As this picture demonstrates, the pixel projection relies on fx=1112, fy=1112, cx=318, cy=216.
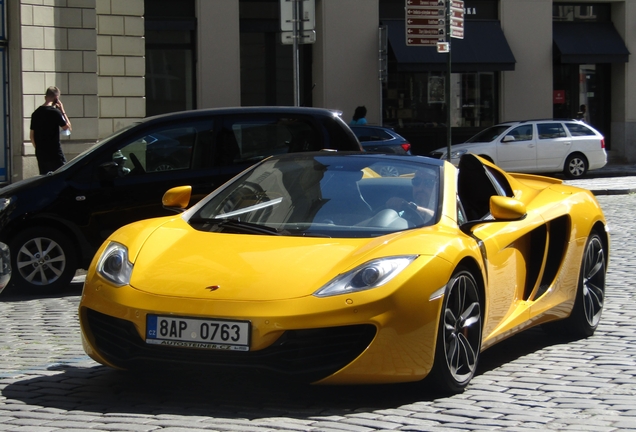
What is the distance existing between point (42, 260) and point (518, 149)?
17982 mm

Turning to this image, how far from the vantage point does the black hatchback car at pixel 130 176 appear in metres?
9.55

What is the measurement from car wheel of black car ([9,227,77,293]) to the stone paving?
108 inches

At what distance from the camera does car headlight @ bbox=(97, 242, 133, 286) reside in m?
5.29

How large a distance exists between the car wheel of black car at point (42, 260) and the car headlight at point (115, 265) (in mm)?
4138

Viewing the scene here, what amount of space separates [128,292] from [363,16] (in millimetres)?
23092

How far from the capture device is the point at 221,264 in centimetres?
525

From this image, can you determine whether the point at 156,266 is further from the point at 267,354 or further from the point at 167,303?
the point at 267,354

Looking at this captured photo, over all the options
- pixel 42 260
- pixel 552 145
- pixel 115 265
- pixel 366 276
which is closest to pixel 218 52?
pixel 552 145

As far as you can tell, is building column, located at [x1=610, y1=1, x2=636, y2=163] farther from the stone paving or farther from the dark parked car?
the stone paving

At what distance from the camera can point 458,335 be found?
17.8 ft

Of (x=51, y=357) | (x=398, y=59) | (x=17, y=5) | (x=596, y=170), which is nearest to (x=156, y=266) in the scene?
(x=51, y=357)

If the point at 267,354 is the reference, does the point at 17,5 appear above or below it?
above

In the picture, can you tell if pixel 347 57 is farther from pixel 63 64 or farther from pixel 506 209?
pixel 506 209

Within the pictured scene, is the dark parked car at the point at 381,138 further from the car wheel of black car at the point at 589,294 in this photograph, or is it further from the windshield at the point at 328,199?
the windshield at the point at 328,199
